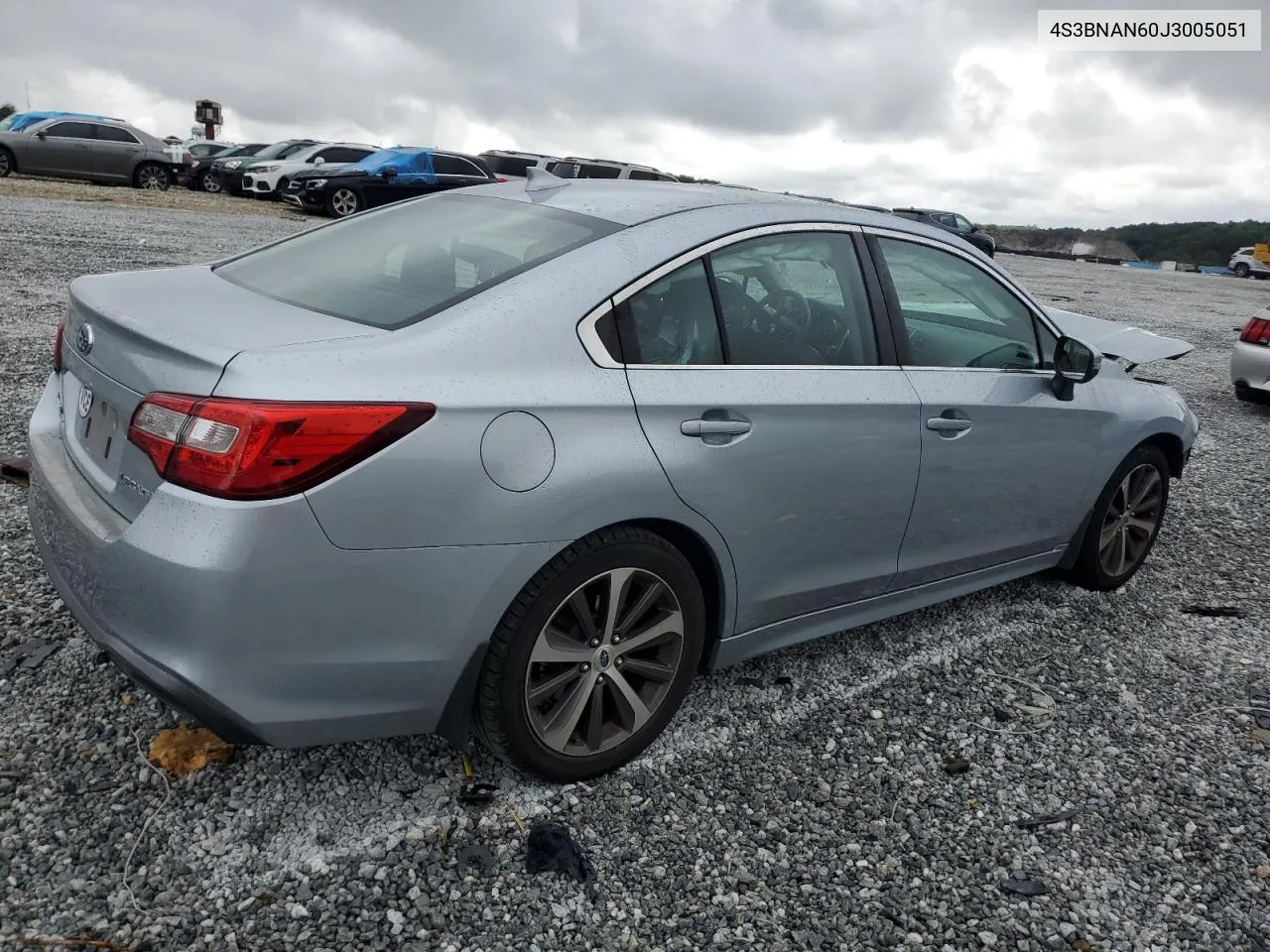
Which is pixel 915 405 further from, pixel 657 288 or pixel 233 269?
pixel 233 269

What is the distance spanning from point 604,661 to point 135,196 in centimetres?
2196

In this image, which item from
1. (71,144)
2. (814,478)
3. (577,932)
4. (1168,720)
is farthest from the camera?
(71,144)

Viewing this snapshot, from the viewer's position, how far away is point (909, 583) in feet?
12.1

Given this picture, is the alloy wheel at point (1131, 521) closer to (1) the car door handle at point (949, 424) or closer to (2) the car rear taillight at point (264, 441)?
(1) the car door handle at point (949, 424)

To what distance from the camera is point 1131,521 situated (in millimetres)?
4742

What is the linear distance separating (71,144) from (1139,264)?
47.5 m

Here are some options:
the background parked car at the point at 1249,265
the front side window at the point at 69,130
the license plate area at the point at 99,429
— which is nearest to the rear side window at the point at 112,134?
the front side window at the point at 69,130

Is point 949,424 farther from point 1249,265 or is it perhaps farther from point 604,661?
point 1249,265

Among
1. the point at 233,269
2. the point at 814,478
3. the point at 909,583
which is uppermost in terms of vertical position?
the point at 233,269

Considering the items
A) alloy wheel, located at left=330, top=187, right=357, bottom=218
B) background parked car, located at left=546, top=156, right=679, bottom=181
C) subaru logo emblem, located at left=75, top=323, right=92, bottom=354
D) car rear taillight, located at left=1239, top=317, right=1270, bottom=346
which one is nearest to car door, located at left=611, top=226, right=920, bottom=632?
subaru logo emblem, located at left=75, top=323, right=92, bottom=354

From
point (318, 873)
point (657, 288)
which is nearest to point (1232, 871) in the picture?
point (657, 288)

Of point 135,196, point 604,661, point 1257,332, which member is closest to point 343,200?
point 135,196

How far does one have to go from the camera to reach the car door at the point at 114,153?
23188 millimetres

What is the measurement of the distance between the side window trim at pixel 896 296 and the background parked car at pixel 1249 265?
50.4 meters
